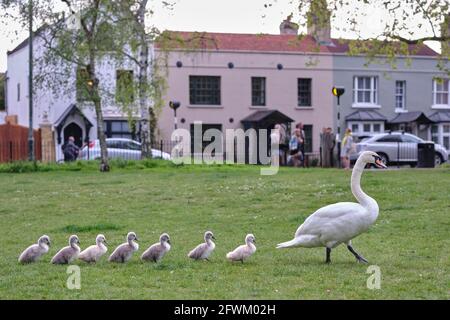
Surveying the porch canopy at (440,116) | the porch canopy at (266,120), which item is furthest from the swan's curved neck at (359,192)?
the porch canopy at (440,116)

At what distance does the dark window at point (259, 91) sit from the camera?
55.2 m

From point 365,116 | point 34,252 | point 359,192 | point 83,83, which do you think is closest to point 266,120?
point 365,116

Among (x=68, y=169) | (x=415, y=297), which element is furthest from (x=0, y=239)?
(x=68, y=169)

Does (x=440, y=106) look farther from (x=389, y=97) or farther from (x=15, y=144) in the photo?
(x=15, y=144)

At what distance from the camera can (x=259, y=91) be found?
181ft

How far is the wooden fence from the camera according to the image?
3872 centimetres

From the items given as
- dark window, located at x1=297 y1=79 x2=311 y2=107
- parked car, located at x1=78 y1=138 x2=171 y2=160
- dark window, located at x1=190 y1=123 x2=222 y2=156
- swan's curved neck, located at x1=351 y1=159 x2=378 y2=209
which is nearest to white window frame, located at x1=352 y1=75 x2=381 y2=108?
dark window, located at x1=297 y1=79 x2=311 y2=107

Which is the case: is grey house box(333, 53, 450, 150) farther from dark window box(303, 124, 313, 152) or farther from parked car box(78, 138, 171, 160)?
parked car box(78, 138, 171, 160)

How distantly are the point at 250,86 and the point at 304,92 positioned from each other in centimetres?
401

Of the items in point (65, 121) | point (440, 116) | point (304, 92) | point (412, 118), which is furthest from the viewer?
point (440, 116)

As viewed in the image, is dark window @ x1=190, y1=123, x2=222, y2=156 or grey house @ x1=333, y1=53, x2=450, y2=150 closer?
dark window @ x1=190, y1=123, x2=222, y2=156

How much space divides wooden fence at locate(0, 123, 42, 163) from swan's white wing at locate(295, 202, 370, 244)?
29391 mm

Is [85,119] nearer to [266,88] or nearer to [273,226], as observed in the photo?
[266,88]

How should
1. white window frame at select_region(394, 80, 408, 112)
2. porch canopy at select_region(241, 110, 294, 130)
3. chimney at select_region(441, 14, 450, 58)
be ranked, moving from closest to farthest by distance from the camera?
chimney at select_region(441, 14, 450, 58) < porch canopy at select_region(241, 110, 294, 130) < white window frame at select_region(394, 80, 408, 112)
